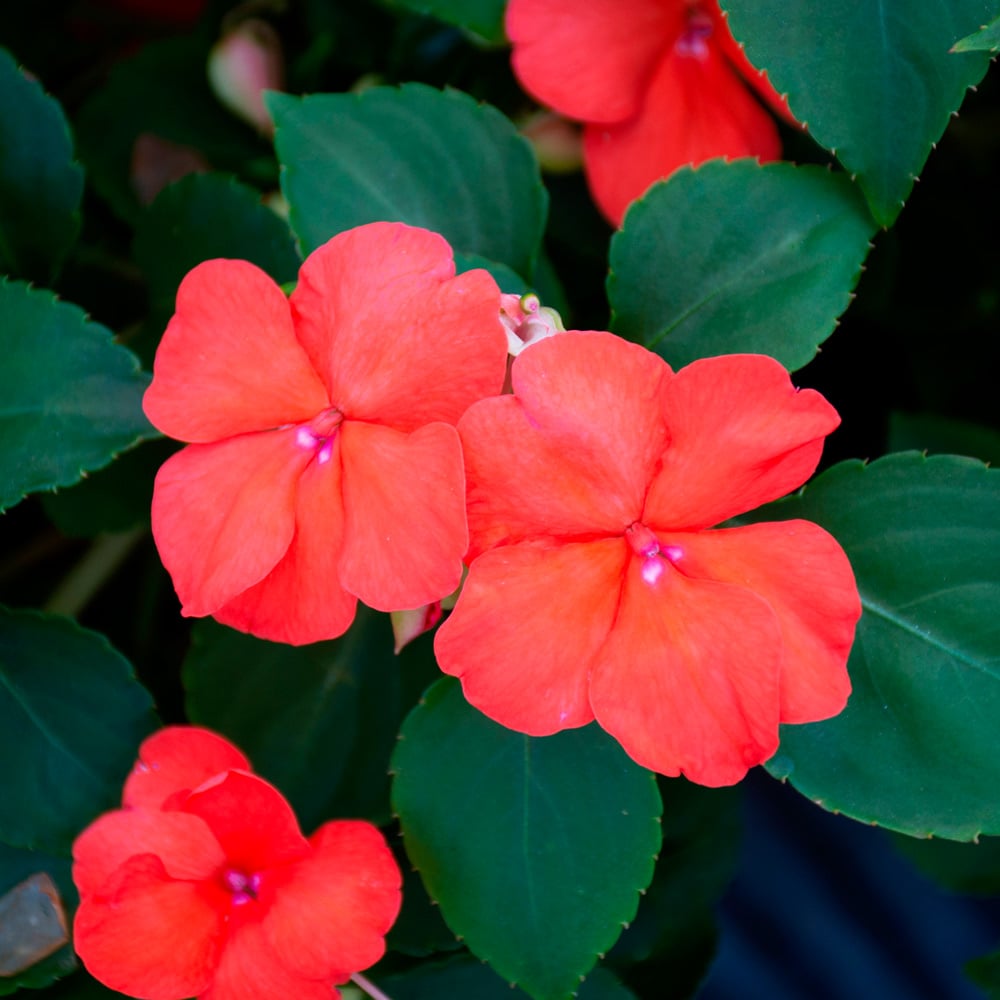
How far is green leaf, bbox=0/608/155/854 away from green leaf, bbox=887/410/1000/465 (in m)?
0.55

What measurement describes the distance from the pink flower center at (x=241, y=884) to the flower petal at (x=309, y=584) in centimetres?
14

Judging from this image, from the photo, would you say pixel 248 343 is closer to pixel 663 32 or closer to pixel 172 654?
pixel 663 32

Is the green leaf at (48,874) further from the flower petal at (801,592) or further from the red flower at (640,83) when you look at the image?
the red flower at (640,83)

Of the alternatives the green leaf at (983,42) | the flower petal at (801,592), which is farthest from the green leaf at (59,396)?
the green leaf at (983,42)

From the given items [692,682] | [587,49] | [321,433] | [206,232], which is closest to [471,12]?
[587,49]

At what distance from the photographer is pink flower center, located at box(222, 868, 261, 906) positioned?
1.83ft

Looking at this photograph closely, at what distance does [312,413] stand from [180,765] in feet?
0.65

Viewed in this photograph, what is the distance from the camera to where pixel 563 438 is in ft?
1.44

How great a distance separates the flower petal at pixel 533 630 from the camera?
442 millimetres

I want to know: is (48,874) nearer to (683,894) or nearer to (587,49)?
(683,894)

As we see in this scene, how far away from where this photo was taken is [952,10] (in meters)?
0.54

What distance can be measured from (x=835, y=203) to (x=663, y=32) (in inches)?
7.2

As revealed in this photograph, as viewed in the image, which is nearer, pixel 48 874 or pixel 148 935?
pixel 148 935

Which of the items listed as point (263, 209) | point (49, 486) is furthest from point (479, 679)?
point (263, 209)
